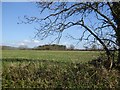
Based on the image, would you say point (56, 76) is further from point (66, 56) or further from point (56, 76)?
point (66, 56)

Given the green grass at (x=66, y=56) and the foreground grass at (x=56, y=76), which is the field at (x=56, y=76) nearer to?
the foreground grass at (x=56, y=76)

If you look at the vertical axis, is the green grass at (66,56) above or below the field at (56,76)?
above

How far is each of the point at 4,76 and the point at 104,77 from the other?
163 inches

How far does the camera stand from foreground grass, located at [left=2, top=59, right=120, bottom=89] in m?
11.2

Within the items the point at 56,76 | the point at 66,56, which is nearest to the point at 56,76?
the point at 56,76

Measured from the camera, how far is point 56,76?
39.0ft

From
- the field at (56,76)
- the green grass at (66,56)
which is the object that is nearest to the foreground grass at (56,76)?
the field at (56,76)

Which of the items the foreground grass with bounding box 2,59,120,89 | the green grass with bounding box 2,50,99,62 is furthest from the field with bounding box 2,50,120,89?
the green grass with bounding box 2,50,99,62

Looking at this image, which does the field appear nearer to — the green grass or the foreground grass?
the foreground grass

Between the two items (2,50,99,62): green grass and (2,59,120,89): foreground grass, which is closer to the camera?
(2,59,120,89): foreground grass

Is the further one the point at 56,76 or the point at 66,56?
the point at 66,56

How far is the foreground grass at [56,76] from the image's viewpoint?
11.2m

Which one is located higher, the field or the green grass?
the green grass

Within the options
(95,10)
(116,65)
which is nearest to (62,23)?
(95,10)
